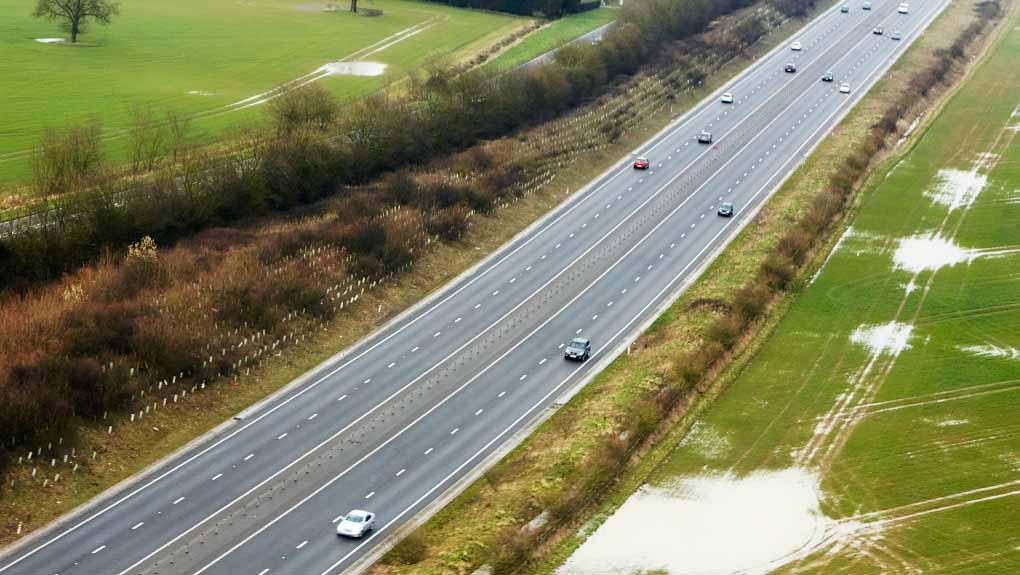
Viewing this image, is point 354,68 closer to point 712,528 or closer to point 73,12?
point 73,12

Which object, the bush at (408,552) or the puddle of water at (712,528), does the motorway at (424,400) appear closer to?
the bush at (408,552)

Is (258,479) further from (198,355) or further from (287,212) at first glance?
(287,212)

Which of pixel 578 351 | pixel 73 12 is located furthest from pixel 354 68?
pixel 578 351

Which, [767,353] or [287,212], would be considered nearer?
[767,353]

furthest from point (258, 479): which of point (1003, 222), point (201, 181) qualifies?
point (1003, 222)

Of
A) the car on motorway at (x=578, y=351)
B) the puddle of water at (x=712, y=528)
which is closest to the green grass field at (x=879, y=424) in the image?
the puddle of water at (x=712, y=528)

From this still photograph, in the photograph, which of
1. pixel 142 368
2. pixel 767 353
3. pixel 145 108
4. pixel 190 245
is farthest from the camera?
pixel 145 108
